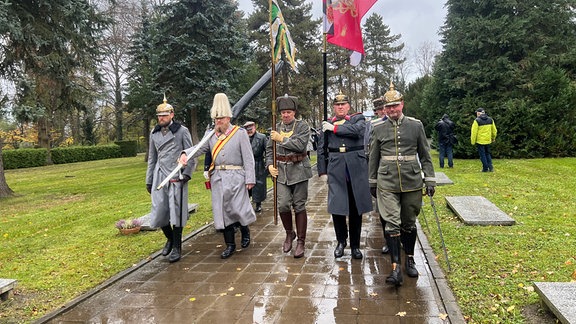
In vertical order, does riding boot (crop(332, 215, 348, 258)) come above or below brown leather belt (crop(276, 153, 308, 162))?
below

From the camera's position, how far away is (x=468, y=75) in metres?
18.1

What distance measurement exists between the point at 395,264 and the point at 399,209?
1.91ft

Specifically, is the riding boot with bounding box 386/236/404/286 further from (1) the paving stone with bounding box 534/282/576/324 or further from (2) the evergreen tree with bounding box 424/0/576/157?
(2) the evergreen tree with bounding box 424/0/576/157

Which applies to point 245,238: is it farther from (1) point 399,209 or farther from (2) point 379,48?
(2) point 379,48

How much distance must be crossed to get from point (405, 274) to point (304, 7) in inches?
1321

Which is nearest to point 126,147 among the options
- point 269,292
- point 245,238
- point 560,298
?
point 245,238

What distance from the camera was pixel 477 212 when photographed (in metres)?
6.98

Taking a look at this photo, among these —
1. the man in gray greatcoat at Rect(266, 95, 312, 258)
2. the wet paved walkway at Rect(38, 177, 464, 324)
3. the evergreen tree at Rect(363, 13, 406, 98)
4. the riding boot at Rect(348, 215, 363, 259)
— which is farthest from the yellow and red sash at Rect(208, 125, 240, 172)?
the evergreen tree at Rect(363, 13, 406, 98)

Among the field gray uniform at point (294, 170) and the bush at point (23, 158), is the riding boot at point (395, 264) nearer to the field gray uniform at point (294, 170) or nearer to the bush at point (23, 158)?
the field gray uniform at point (294, 170)

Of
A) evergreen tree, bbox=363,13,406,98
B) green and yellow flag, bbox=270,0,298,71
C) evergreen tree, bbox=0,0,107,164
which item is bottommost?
green and yellow flag, bbox=270,0,298,71

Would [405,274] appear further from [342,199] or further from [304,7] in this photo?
[304,7]

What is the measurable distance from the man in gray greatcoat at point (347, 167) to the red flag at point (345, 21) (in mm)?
1518

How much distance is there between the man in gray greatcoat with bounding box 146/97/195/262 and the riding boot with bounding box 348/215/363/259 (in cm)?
221

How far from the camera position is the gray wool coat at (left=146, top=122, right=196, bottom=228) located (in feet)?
18.2
